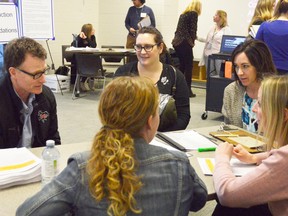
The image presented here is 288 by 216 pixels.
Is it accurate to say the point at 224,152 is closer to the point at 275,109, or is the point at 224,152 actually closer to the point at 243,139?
the point at 275,109

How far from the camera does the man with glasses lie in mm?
1958

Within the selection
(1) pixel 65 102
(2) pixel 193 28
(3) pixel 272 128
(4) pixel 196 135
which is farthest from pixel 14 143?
(2) pixel 193 28

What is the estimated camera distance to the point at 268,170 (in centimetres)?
131

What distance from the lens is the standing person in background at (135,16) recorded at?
7148 mm

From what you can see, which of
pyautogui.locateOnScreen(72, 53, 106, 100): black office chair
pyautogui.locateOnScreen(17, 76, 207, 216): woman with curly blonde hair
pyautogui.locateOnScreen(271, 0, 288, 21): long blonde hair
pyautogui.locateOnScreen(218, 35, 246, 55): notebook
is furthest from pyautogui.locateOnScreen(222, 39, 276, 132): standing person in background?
pyautogui.locateOnScreen(72, 53, 106, 100): black office chair

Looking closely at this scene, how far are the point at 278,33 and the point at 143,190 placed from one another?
9.62 ft

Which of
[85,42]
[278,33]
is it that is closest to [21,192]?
[278,33]

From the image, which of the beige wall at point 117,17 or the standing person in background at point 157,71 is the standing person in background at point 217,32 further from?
the standing person in background at point 157,71

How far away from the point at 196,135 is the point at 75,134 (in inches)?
96.2

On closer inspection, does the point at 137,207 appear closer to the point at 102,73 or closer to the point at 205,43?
the point at 102,73

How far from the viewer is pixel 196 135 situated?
213 centimetres

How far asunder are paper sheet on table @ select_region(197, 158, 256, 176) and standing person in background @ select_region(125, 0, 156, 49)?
5590 mm

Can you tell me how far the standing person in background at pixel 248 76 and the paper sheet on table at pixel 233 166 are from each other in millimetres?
699

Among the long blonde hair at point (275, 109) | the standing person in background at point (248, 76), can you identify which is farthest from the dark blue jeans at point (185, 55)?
the long blonde hair at point (275, 109)
